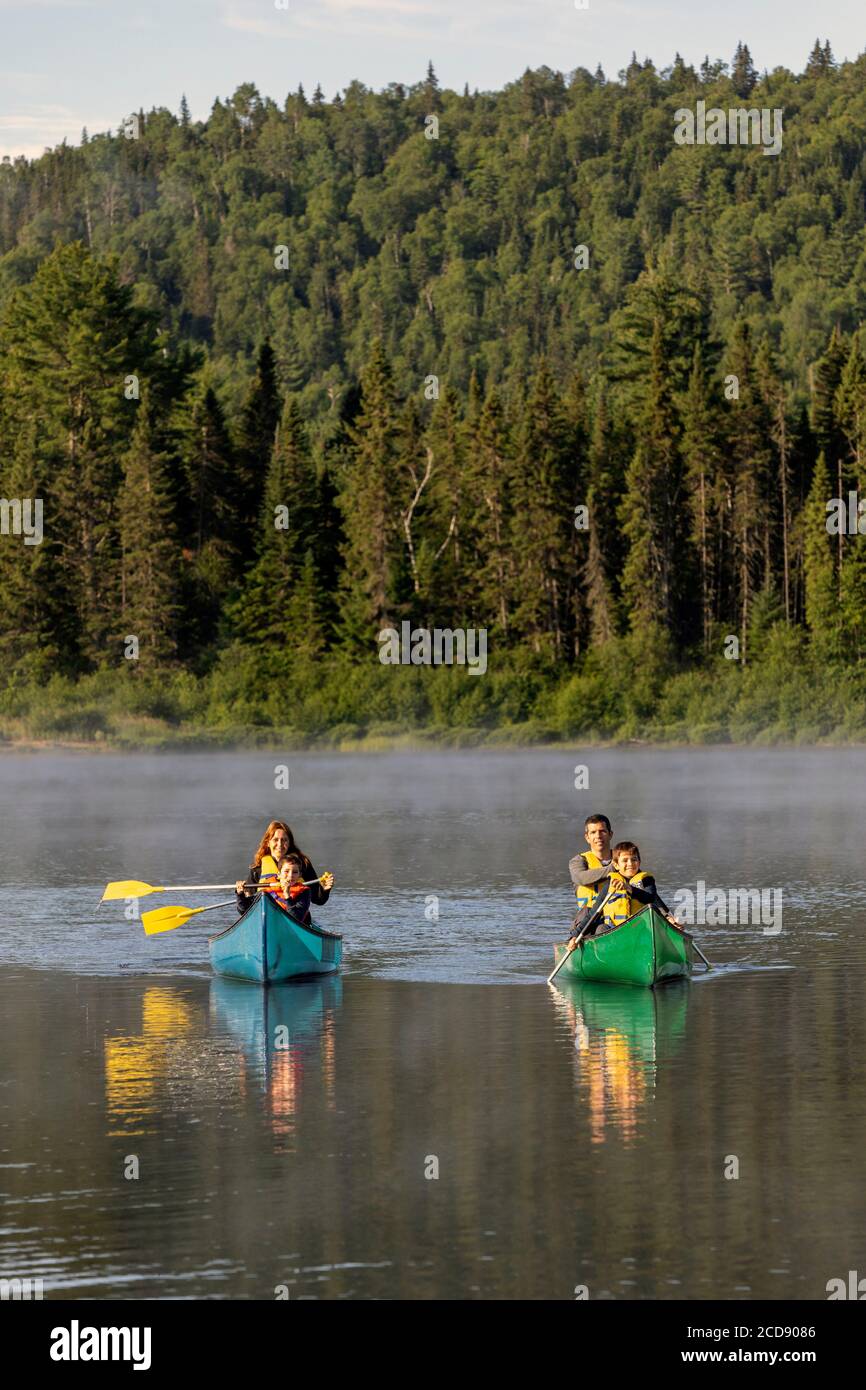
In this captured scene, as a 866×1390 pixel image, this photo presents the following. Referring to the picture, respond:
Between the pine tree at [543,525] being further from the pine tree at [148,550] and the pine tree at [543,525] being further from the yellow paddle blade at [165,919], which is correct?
the yellow paddle blade at [165,919]

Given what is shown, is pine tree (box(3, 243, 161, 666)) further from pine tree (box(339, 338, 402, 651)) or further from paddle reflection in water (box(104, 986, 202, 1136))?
paddle reflection in water (box(104, 986, 202, 1136))

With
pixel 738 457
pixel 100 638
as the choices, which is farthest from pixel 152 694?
pixel 738 457

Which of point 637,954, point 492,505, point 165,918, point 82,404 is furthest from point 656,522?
point 637,954

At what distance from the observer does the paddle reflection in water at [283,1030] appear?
770 inches

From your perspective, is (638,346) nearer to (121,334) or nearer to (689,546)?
(689,546)

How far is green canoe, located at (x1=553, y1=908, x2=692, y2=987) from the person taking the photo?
82.4 ft

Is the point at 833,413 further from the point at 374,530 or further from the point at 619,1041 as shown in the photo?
the point at 619,1041

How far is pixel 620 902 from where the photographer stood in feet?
84.1

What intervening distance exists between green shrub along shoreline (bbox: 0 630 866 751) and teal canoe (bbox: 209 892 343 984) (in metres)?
65.4

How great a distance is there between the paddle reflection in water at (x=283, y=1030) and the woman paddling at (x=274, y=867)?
1033 millimetres

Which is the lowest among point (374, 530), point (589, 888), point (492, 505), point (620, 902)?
point (620, 902)

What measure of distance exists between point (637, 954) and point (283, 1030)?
173 inches

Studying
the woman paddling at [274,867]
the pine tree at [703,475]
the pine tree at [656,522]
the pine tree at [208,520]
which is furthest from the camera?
the pine tree at [208,520]

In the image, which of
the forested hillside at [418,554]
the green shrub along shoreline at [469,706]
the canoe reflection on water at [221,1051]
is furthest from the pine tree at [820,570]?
the canoe reflection on water at [221,1051]
